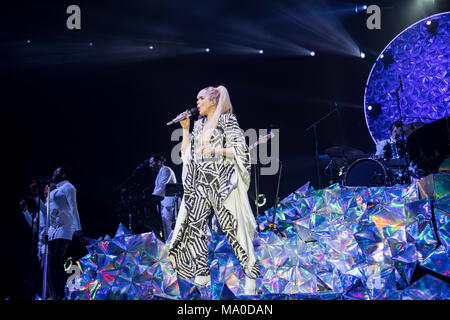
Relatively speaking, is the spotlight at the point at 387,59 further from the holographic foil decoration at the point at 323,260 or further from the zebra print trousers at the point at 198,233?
the zebra print trousers at the point at 198,233

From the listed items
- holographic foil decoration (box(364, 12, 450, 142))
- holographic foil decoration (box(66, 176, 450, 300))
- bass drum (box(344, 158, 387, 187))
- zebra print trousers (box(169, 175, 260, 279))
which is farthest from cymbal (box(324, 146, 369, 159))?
zebra print trousers (box(169, 175, 260, 279))

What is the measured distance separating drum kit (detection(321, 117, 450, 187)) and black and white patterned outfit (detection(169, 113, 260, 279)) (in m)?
2.72

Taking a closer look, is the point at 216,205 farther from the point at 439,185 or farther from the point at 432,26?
the point at 432,26

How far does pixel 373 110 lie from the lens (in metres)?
7.58

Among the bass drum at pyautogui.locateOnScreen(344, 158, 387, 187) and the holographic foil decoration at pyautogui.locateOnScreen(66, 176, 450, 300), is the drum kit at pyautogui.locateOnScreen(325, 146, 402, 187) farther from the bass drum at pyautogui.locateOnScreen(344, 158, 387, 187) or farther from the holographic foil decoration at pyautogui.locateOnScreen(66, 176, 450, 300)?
the holographic foil decoration at pyautogui.locateOnScreen(66, 176, 450, 300)

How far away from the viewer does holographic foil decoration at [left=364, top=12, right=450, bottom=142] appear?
6.83 meters

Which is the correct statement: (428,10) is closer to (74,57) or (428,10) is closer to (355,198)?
(355,198)

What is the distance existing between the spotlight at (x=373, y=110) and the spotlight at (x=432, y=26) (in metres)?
1.51

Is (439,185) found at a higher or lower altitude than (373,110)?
lower

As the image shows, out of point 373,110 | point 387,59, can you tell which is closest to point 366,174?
point 373,110

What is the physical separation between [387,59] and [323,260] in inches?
201

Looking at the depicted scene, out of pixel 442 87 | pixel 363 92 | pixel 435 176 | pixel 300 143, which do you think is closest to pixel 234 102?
pixel 300 143

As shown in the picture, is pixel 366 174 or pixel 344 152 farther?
pixel 344 152

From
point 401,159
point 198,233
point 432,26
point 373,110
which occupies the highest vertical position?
point 432,26
